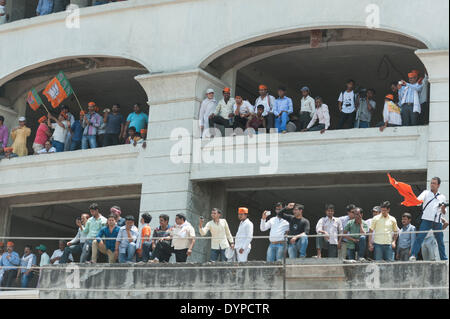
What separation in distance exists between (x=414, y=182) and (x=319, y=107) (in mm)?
2889

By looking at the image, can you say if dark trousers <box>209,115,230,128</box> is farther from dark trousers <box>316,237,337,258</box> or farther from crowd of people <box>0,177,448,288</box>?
dark trousers <box>316,237,337,258</box>

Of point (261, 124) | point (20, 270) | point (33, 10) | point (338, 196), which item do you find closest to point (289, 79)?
point (338, 196)

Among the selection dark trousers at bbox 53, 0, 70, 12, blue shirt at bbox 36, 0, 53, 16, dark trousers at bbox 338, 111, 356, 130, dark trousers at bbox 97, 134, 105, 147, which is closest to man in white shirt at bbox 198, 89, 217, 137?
dark trousers at bbox 338, 111, 356, 130

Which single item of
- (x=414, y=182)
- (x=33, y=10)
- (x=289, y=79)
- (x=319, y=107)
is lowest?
(x=414, y=182)

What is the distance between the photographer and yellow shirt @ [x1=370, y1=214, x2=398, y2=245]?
21.1 meters

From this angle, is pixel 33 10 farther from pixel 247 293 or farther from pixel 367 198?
pixel 247 293

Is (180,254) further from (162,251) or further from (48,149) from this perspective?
(48,149)

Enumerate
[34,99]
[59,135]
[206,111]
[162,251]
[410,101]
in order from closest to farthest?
1. [162,251]
2. [410,101]
3. [206,111]
4. [59,135]
5. [34,99]

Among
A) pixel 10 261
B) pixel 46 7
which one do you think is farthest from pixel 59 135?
pixel 10 261

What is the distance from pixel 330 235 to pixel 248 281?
1829 millimetres

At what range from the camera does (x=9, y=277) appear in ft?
83.1

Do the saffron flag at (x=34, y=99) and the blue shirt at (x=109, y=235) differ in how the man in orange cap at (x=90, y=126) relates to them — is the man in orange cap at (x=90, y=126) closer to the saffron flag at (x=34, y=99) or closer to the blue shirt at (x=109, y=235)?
the saffron flag at (x=34, y=99)

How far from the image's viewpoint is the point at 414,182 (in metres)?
25.4

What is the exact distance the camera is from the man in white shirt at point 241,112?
84.9 feet
